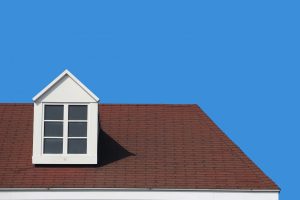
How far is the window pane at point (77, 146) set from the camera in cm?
2881

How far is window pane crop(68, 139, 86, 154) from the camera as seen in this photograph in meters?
28.8

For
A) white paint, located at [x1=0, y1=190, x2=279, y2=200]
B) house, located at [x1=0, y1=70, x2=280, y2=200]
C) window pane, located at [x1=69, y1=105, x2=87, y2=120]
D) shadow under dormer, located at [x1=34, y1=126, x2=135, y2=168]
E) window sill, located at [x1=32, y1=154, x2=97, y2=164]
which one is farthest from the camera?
window pane, located at [x1=69, y1=105, x2=87, y2=120]

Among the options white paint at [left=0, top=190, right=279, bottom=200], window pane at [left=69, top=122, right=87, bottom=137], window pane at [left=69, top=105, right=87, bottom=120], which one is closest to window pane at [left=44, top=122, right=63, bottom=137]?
window pane at [left=69, top=122, right=87, bottom=137]

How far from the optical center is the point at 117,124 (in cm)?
3219

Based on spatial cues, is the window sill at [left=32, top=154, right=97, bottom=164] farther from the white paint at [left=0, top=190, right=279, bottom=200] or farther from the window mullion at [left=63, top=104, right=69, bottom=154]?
the white paint at [left=0, top=190, right=279, bottom=200]

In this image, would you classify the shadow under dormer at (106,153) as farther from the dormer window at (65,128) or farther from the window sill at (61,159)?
the dormer window at (65,128)

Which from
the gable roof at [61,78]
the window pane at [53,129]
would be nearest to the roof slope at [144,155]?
the window pane at [53,129]

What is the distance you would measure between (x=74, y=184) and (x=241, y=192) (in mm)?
5727

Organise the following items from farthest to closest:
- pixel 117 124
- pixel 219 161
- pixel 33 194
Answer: pixel 117 124
pixel 219 161
pixel 33 194

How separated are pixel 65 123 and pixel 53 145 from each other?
2.95ft

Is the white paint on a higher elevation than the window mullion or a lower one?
lower

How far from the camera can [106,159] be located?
29.4 metres

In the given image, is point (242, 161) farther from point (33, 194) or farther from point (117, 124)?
point (33, 194)

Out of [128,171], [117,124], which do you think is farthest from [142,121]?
[128,171]
